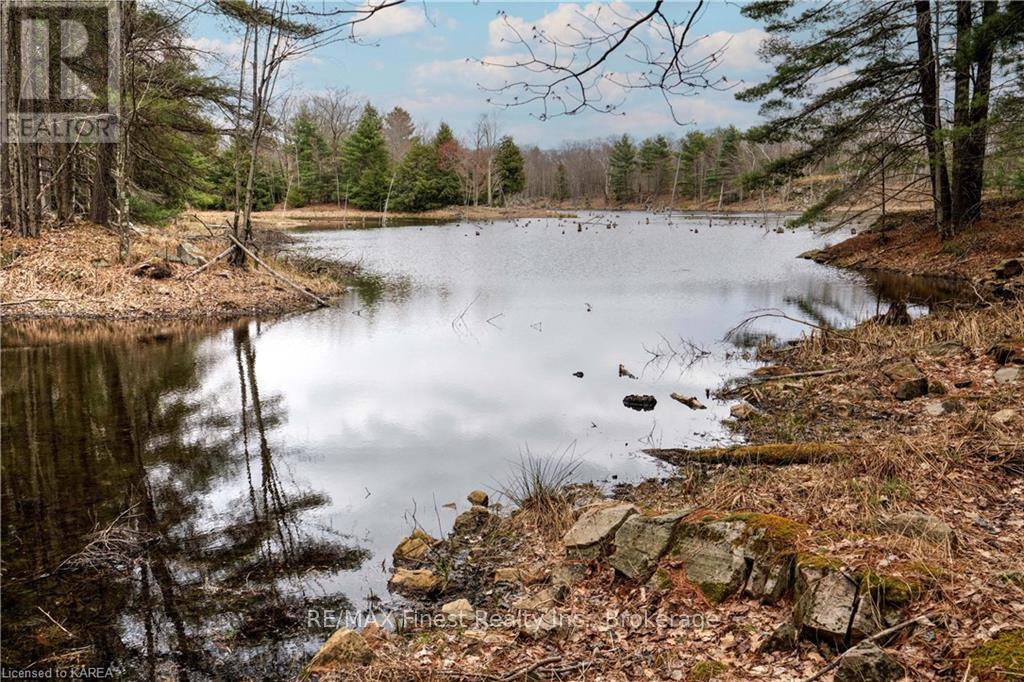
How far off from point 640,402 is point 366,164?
5205cm

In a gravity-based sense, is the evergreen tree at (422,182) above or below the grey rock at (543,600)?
above

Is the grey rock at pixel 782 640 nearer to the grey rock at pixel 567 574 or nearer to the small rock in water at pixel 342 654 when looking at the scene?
the grey rock at pixel 567 574

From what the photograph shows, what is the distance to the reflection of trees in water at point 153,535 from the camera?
432 cm

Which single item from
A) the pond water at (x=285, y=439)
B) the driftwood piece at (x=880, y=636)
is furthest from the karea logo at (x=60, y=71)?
the driftwood piece at (x=880, y=636)

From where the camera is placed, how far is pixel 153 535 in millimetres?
5691

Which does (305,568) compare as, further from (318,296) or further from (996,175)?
(996,175)

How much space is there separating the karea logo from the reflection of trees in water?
9.84 meters

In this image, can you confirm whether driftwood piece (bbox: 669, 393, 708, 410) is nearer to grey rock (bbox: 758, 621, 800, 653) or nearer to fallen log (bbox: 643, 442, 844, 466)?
fallen log (bbox: 643, 442, 844, 466)

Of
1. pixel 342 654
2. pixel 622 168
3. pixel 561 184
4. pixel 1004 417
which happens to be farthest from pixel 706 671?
pixel 561 184

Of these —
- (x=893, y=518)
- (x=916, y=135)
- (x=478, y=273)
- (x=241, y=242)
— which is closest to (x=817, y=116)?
(x=916, y=135)

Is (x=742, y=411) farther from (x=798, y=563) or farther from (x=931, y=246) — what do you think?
(x=931, y=246)

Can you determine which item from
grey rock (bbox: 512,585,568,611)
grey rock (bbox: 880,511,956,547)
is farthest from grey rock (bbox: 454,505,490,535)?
grey rock (bbox: 880,511,956,547)

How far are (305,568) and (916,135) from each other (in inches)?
893

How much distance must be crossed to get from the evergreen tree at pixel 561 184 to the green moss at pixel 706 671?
293 feet
